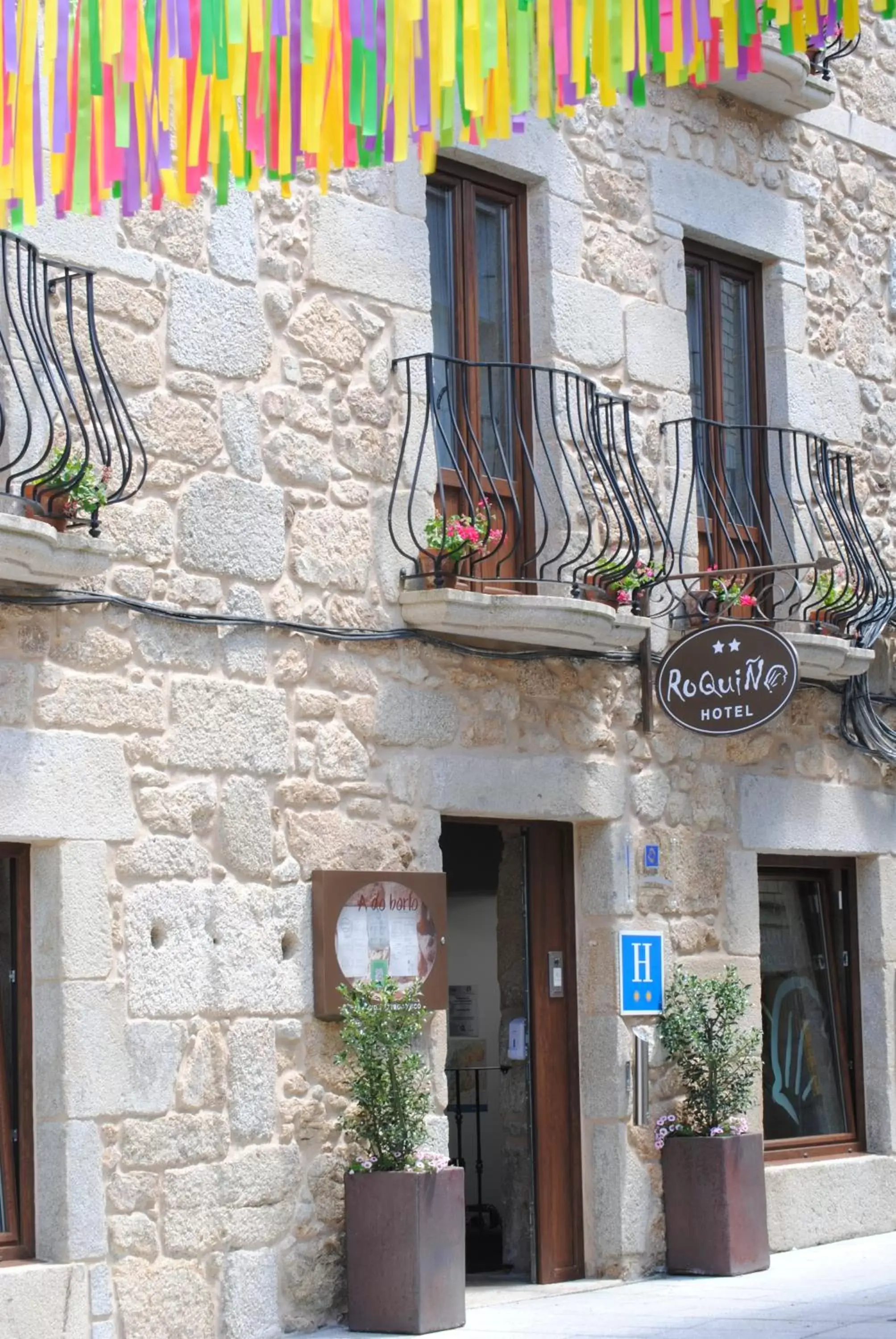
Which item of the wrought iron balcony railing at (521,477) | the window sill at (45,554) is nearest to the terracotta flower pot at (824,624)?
the wrought iron balcony railing at (521,477)

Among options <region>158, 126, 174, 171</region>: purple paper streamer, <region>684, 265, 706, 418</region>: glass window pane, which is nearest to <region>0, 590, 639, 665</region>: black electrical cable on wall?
<region>158, 126, 174, 171</region>: purple paper streamer

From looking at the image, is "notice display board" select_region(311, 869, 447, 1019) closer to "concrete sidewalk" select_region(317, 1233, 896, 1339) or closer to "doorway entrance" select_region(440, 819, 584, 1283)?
"doorway entrance" select_region(440, 819, 584, 1283)

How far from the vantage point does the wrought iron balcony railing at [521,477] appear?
8.23 metres

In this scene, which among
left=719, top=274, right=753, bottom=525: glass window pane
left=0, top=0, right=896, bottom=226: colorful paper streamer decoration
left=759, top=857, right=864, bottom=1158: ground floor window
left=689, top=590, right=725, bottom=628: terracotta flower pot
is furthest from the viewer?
left=719, top=274, right=753, bottom=525: glass window pane

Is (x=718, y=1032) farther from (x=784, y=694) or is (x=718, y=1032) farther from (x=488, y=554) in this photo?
(x=488, y=554)

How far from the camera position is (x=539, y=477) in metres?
8.86

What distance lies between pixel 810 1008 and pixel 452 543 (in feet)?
10.9

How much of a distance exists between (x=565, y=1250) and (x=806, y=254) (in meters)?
4.79

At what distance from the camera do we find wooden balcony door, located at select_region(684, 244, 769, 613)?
31.7 ft

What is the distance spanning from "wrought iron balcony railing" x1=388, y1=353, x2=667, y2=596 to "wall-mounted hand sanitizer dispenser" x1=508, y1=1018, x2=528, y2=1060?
1.76 m

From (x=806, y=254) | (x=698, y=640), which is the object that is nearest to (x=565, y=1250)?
(x=698, y=640)

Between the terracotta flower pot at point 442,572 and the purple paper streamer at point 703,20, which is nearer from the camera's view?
the purple paper streamer at point 703,20

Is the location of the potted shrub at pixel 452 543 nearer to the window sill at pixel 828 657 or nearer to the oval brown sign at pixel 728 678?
the oval brown sign at pixel 728 678

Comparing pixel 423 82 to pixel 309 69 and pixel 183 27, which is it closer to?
pixel 309 69
